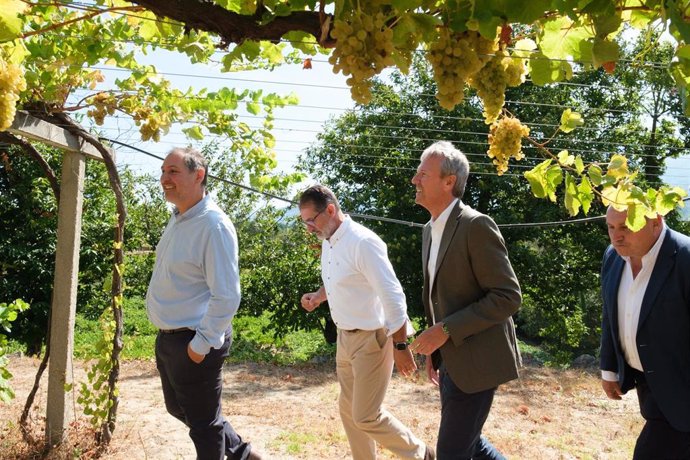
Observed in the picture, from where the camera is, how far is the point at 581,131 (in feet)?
34.1

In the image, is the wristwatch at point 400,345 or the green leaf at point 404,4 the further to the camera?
the wristwatch at point 400,345

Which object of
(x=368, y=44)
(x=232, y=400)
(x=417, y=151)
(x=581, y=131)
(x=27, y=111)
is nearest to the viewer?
(x=368, y=44)

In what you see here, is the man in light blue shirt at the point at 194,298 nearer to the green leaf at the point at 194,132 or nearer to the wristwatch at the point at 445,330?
the green leaf at the point at 194,132

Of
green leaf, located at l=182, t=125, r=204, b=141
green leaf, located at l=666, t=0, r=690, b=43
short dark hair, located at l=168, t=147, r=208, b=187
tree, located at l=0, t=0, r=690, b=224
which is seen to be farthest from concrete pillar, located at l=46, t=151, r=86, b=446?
green leaf, located at l=666, t=0, r=690, b=43

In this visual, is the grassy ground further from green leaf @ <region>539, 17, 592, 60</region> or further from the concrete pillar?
green leaf @ <region>539, 17, 592, 60</region>

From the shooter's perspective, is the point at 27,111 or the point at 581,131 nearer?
the point at 27,111

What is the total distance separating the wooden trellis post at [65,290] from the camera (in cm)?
420

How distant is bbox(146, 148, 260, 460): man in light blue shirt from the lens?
3297mm

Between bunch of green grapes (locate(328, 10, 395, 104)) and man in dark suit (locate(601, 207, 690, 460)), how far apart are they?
6.71 feet

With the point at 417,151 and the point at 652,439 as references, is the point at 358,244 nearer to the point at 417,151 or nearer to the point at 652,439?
the point at 652,439

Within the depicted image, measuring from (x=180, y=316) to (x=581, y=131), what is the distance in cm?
876

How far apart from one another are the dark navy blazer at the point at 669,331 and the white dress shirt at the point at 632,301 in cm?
4

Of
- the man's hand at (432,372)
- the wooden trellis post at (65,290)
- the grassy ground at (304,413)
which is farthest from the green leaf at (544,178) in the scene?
the wooden trellis post at (65,290)

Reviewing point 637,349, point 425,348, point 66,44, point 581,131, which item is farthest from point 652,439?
point 581,131
